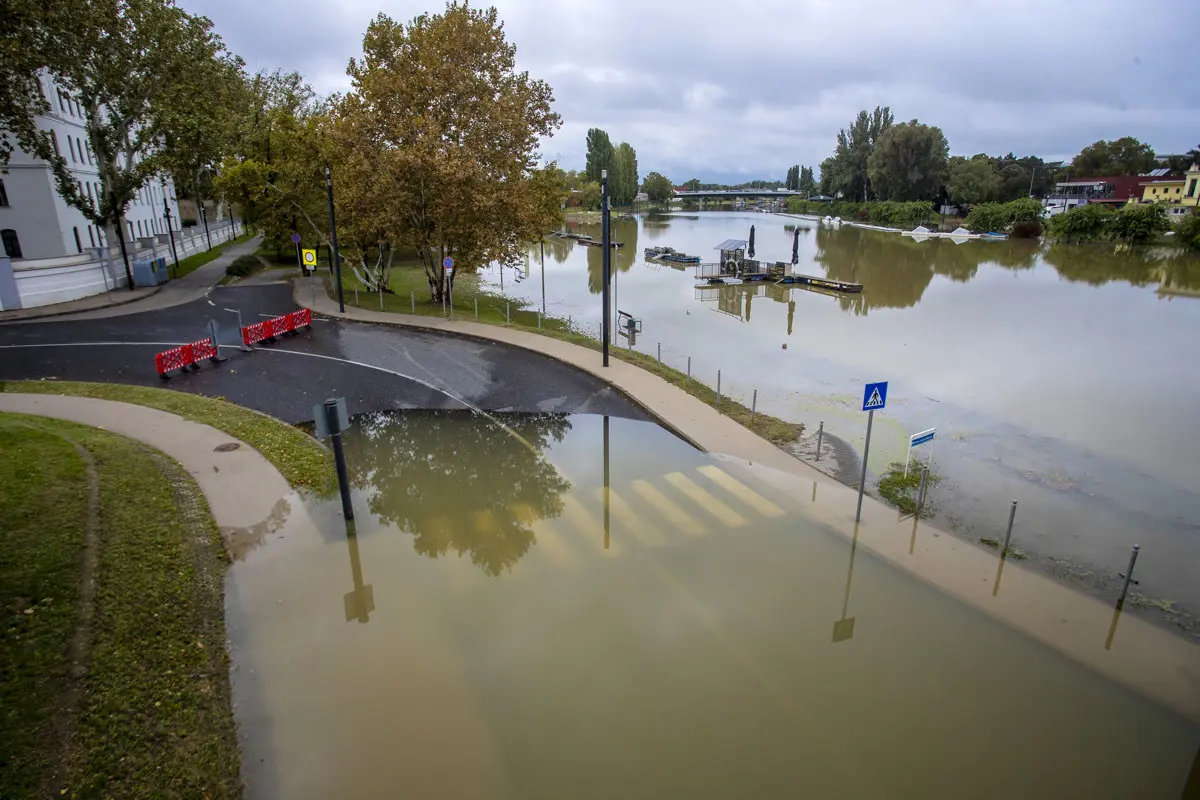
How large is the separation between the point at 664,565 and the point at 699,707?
278 centimetres

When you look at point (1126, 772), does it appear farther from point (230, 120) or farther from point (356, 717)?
point (230, 120)

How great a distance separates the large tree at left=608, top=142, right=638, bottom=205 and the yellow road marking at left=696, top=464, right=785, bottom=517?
10464 centimetres

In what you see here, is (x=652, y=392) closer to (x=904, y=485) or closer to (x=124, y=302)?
(x=904, y=485)

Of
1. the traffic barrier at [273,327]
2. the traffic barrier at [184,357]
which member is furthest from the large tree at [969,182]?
the traffic barrier at [184,357]

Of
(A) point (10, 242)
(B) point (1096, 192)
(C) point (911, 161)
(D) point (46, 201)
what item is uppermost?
(C) point (911, 161)

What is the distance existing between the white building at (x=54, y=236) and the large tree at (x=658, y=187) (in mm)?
146269

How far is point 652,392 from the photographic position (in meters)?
17.5

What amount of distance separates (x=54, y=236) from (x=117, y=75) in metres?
11.9

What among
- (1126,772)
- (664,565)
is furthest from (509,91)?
(1126,772)

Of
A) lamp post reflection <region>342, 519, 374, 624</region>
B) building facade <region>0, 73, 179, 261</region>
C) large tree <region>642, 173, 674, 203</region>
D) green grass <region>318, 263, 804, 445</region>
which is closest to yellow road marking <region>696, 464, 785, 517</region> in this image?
green grass <region>318, 263, 804, 445</region>

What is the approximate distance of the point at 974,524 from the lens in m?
11.0

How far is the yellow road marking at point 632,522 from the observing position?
1037cm

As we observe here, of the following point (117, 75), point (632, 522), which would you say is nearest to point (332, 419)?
point (632, 522)

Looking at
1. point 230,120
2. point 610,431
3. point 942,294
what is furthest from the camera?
point 230,120
